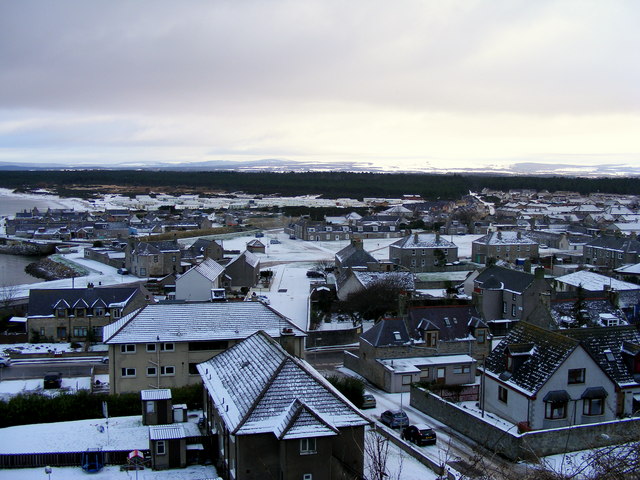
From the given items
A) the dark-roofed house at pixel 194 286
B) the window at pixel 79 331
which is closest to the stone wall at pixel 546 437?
the window at pixel 79 331

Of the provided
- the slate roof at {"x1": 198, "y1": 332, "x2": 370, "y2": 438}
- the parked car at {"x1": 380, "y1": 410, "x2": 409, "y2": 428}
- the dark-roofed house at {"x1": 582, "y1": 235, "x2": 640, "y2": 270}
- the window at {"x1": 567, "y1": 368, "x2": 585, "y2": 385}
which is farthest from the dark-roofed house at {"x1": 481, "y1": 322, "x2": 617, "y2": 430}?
the dark-roofed house at {"x1": 582, "y1": 235, "x2": 640, "y2": 270}

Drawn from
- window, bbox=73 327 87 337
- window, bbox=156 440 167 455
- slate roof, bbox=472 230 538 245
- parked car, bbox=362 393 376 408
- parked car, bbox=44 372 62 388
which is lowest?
window, bbox=73 327 87 337

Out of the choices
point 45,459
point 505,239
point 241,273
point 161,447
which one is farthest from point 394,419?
point 505,239

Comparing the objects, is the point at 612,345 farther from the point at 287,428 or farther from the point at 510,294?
the point at 287,428

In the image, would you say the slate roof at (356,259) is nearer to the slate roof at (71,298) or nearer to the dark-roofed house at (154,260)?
the dark-roofed house at (154,260)

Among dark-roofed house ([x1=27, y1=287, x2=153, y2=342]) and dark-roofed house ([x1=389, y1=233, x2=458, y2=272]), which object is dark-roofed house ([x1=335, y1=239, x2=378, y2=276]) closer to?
dark-roofed house ([x1=389, y1=233, x2=458, y2=272])
